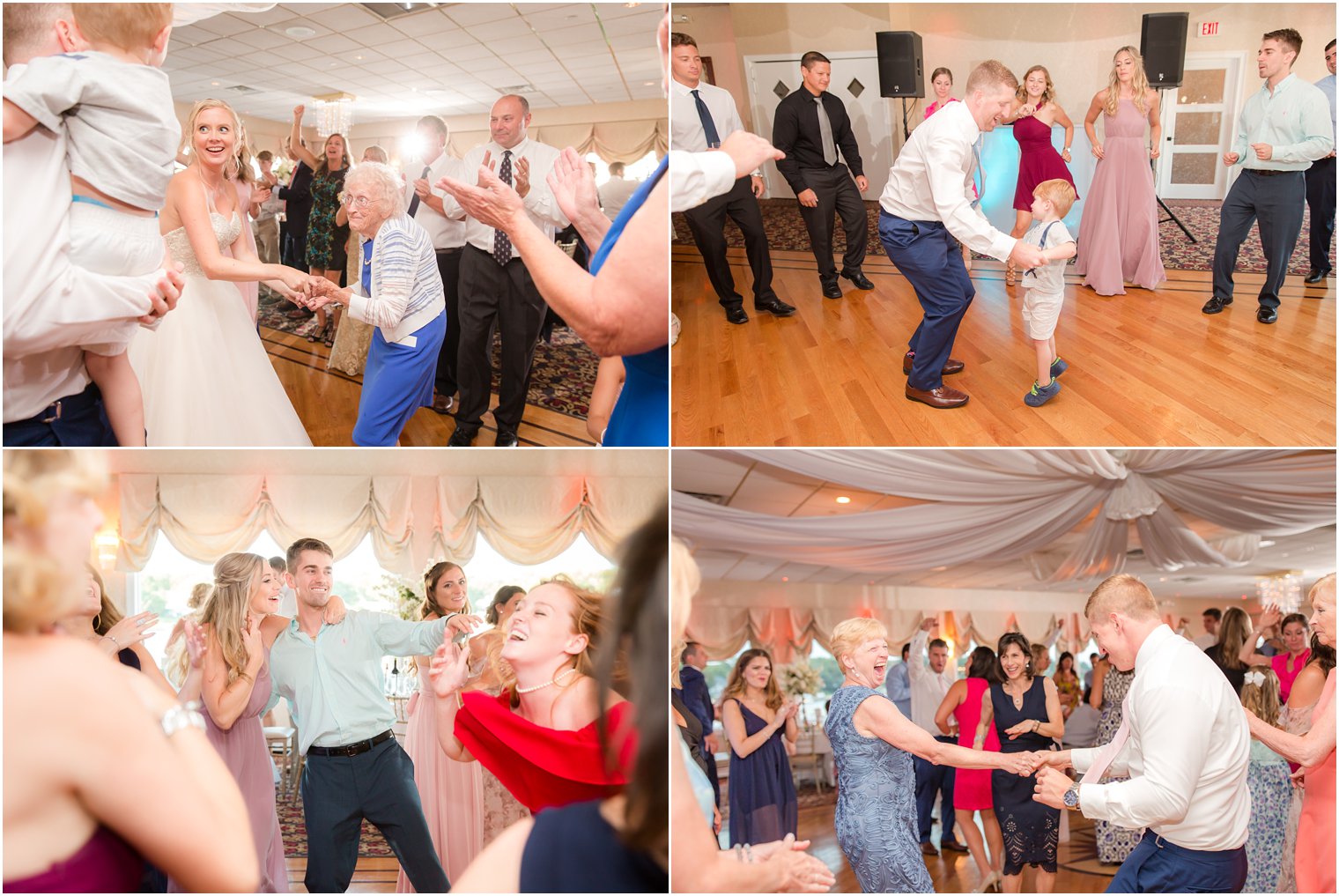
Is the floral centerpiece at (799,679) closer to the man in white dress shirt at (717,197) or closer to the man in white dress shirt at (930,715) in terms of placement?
the man in white dress shirt at (930,715)

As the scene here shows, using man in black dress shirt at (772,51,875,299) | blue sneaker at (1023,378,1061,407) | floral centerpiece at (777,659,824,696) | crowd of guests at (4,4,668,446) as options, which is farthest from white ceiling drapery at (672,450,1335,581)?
floral centerpiece at (777,659,824,696)

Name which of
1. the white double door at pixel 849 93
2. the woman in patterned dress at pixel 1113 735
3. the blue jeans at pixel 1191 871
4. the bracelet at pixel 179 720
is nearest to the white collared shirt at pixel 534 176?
the white double door at pixel 849 93

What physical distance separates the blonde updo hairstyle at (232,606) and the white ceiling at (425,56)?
1264 millimetres

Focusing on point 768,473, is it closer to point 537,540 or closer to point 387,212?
point 537,540

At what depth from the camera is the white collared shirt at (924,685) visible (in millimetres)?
4660

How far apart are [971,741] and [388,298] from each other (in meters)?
3.12

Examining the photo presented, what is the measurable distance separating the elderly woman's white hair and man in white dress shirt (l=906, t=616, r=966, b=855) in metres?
3.71

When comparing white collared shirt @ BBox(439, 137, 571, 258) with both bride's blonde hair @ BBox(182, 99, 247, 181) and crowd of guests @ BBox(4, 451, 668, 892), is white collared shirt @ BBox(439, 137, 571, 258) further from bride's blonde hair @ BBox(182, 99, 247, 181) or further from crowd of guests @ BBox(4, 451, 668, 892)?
crowd of guests @ BBox(4, 451, 668, 892)

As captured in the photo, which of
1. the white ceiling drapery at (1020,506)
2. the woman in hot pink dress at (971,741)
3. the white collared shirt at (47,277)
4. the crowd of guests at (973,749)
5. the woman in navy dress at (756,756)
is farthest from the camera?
the woman in navy dress at (756,756)

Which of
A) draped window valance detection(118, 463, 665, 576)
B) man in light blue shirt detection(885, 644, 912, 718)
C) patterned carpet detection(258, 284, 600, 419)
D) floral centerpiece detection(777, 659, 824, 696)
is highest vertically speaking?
patterned carpet detection(258, 284, 600, 419)

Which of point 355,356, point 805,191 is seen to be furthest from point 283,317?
point 805,191

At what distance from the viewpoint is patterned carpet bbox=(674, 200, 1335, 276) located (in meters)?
2.63

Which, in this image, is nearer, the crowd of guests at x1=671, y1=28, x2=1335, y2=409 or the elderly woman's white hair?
the elderly woman's white hair

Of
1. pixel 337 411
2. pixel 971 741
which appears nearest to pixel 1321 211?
pixel 971 741
